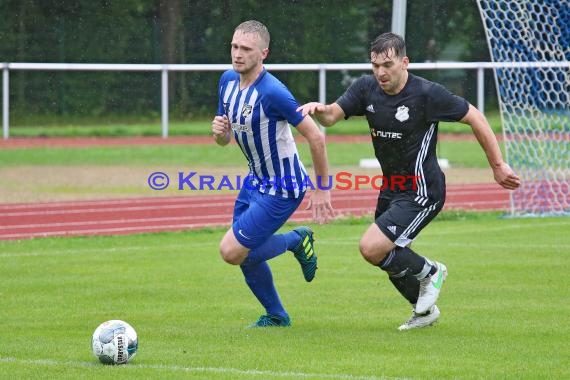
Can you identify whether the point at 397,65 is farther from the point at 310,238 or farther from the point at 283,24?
the point at 283,24

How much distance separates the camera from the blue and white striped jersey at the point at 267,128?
26.8 feet

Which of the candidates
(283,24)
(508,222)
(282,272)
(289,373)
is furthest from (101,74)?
(289,373)

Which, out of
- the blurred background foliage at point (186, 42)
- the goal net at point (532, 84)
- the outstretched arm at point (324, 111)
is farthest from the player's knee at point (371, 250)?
the blurred background foliage at point (186, 42)

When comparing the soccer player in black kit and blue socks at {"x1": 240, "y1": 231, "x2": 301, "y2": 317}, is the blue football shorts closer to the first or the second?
blue socks at {"x1": 240, "y1": 231, "x2": 301, "y2": 317}

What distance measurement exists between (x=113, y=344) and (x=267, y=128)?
Answer: 2011mm

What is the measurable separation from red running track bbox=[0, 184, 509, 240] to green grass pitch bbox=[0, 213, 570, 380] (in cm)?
88

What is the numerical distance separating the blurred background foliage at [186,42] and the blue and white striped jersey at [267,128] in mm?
13664

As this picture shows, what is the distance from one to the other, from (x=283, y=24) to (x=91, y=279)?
43.5ft

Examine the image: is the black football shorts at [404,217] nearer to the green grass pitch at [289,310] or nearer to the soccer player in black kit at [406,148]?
the soccer player in black kit at [406,148]

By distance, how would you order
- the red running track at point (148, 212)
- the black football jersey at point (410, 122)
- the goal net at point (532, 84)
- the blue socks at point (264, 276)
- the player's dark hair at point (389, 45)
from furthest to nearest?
the goal net at point (532, 84) < the red running track at point (148, 212) < the blue socks at point (264, 276) < the black football jersey at point (410, 122) < the player's dark hair at point (389, 45)

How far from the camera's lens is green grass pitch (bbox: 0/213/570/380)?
22.8 feet

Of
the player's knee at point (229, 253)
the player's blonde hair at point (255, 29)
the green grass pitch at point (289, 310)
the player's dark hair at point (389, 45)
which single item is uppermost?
the player's blonde hair at point (255, 29)

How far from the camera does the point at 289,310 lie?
9219 mm

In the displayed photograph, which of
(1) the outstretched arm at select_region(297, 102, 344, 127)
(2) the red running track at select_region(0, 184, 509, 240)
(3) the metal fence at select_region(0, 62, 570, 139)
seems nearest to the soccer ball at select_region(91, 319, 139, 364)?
(1) the outstretched arm at select_region(297, 102, 344, 127)
